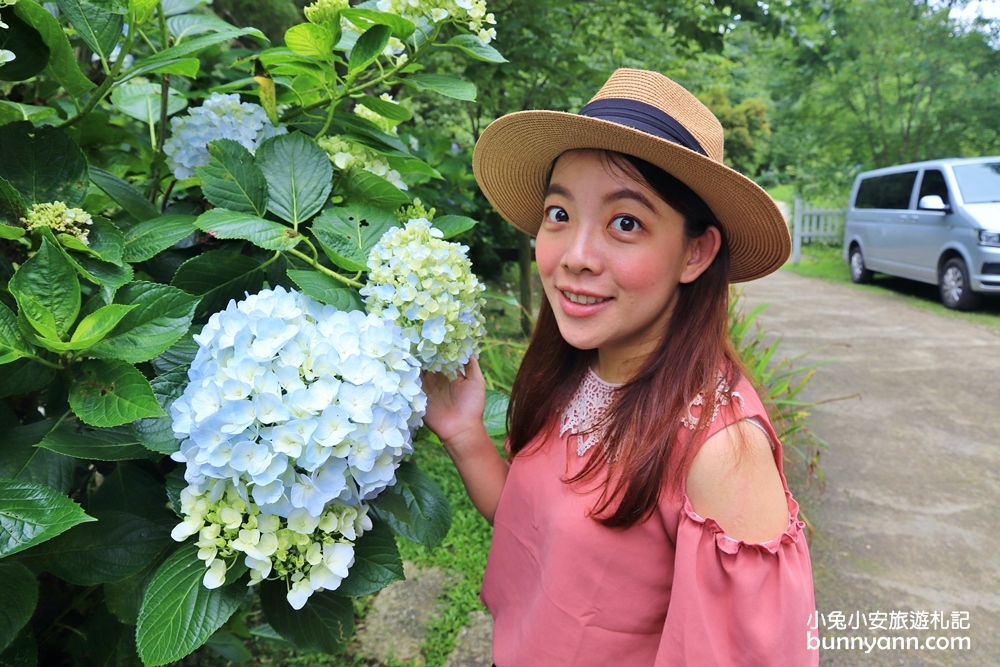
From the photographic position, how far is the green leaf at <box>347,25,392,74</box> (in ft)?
3.50

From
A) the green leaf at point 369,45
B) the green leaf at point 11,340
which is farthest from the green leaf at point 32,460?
the green leaf at point 369,45

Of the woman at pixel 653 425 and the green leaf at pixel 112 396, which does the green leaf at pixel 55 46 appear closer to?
the green leaf at pixel 112 396

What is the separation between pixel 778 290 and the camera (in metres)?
9.83

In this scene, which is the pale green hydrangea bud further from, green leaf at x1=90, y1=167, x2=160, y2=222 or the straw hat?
the straw hat

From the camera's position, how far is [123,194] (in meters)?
1.11

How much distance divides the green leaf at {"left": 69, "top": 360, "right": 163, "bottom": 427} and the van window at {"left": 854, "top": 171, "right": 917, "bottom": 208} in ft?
32.4

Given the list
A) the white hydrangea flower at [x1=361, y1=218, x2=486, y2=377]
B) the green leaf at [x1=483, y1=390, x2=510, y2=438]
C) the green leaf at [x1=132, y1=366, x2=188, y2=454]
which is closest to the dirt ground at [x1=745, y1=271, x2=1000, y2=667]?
the green leaf at [x1=483, y1=390, x2=510, y2=438]

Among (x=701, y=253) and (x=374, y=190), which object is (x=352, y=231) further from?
(x=701, y=253)

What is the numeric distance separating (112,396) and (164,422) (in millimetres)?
65

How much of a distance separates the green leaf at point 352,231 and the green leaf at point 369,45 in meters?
0.22

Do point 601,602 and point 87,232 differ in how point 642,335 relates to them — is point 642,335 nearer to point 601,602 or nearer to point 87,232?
point 601,602

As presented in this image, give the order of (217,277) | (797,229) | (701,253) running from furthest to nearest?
1. (797,229)
2. (701,253)
3. (217,277)

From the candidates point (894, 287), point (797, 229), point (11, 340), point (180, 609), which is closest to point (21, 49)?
point (11, 340)

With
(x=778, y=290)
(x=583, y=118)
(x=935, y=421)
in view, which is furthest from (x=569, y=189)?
(x=778, y=290)
